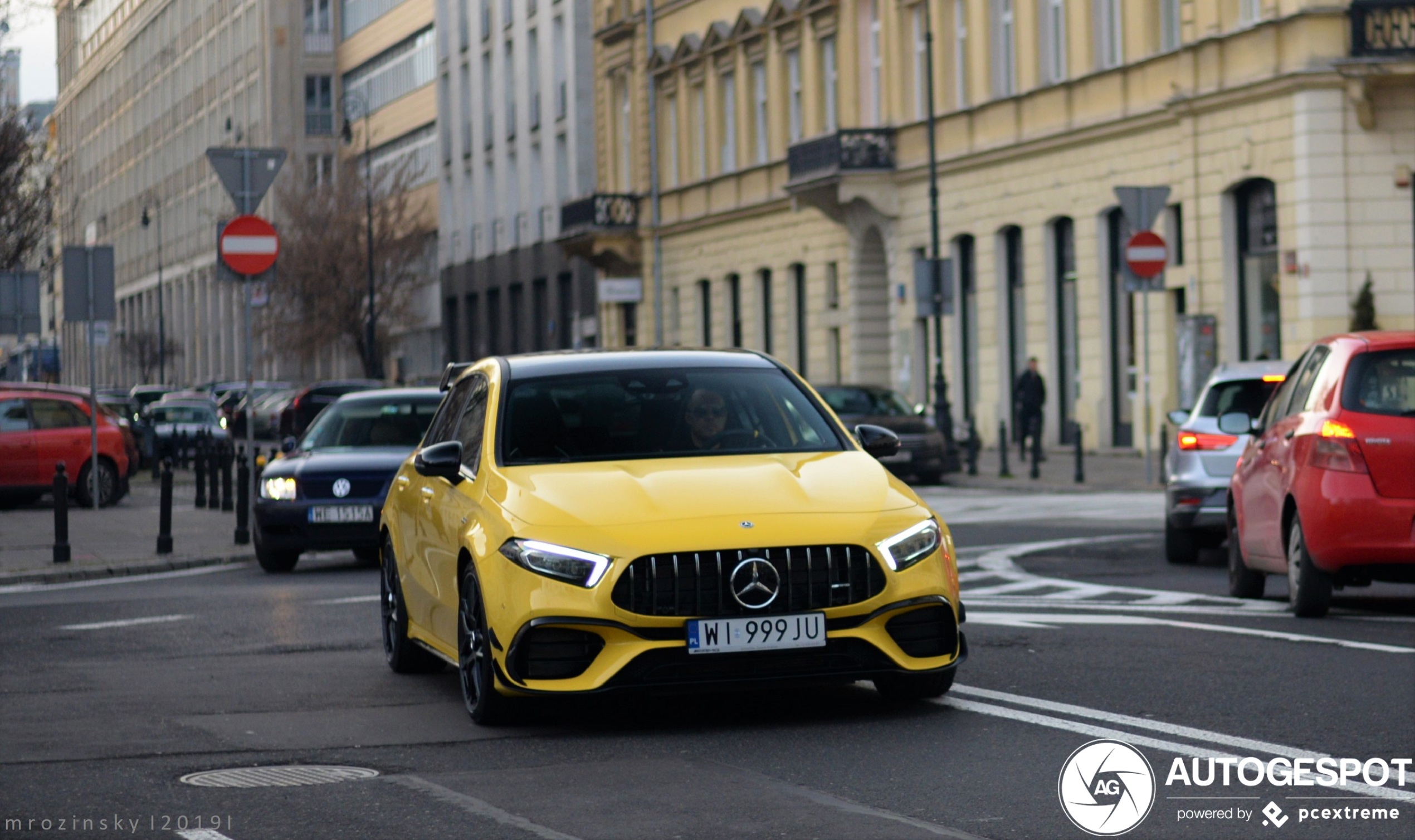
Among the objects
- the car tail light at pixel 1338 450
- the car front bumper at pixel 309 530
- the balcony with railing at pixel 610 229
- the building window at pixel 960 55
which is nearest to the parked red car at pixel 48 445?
the car front bumper at pixel 309 530

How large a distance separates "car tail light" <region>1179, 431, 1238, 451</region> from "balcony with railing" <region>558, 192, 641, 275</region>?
44.5 meters

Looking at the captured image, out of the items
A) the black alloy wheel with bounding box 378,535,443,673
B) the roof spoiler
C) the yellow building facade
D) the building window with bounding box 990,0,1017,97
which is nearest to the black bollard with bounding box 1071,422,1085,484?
the yellow building facade

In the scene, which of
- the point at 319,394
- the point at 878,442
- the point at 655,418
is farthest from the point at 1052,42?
the point at 655,418

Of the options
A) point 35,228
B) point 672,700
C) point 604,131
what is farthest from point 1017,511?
point 604,131

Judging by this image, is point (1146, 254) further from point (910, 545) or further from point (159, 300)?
point (159, 300)

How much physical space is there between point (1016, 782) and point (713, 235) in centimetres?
5057

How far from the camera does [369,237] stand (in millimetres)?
74375

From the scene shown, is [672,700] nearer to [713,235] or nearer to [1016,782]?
[1016,782]

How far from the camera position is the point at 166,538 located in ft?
71.8

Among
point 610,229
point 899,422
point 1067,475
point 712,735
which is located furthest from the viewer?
point 610,229

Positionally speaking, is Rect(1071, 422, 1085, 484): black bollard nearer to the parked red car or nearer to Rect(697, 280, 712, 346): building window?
the parked red car

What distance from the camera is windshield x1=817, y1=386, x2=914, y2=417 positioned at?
114 ft

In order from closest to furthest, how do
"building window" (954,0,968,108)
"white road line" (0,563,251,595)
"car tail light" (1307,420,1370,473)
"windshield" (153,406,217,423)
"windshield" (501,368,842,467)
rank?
"windshield" (501,368,842,467)
"car tail light" (1307,420,1370,473)
"white road line" (0,563,251,595)
"building window" (954,0,968,108)
"windshield" (153,406,217,423)

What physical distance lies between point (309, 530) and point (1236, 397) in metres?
7.13
